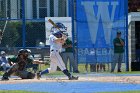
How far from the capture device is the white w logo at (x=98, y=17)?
978 inches

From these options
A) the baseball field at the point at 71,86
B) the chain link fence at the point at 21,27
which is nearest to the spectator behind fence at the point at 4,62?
the chain link fence at the point at 21,27

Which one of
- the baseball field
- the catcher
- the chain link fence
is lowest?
the baseball field

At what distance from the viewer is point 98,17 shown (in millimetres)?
25031

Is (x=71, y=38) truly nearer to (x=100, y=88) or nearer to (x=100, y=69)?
(x=100, y=69)

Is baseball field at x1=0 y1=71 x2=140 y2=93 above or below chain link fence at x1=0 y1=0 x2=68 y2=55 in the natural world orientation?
below

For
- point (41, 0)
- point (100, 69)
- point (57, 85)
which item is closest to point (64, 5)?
point (41, 0)

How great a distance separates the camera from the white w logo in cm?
2484

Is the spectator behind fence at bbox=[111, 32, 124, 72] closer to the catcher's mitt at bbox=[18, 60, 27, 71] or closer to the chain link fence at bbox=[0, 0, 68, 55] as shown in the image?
the chain link fence at bbox=[0, 0, 68, 55]

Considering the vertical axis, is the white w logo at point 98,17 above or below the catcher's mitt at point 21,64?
above

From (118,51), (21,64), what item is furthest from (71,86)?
(118,51)

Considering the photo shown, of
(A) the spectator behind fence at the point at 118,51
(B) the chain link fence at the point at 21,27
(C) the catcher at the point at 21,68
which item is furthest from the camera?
(B) the chain link fence at the point at 21,27

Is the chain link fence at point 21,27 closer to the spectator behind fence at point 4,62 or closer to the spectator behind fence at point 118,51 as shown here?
the spectator behind fence at point 4,62

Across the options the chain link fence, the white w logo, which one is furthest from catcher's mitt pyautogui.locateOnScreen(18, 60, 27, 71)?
the white w logo

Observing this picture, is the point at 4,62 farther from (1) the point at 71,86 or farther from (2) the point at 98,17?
(1) the point at 71,86
